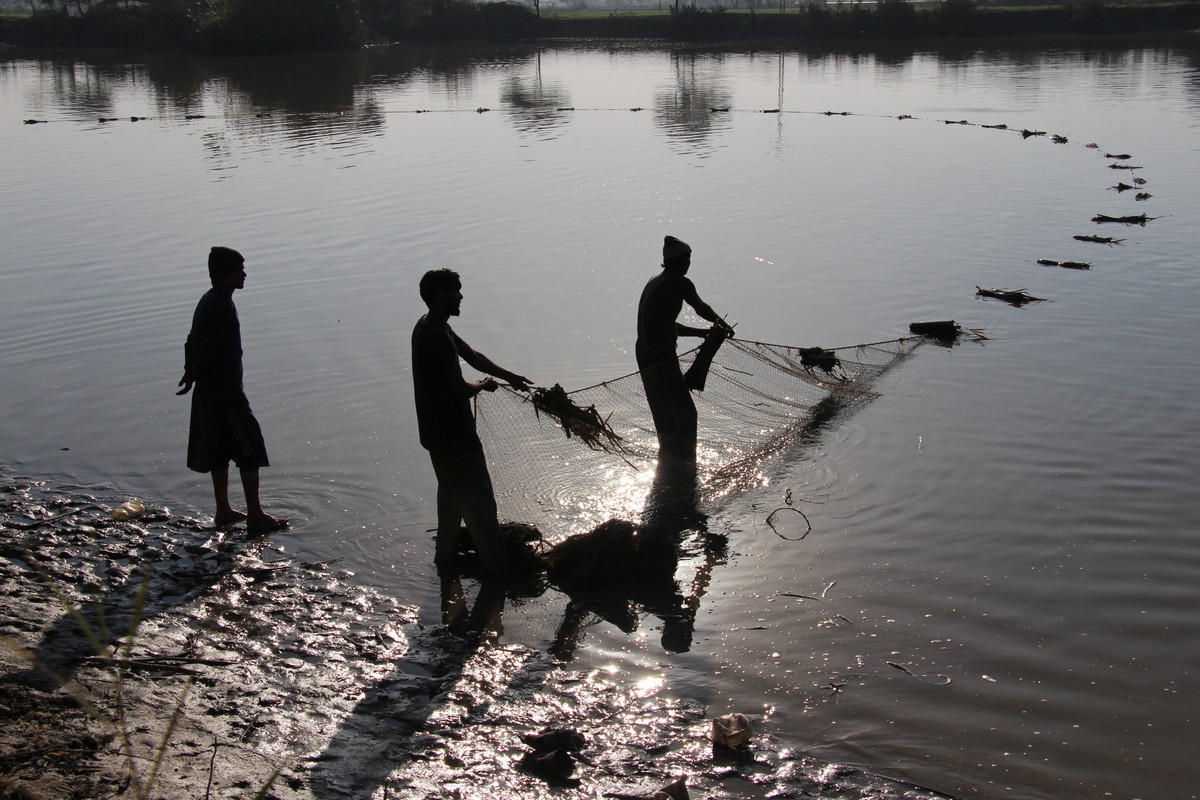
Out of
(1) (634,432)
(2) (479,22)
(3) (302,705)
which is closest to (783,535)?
(1) (634,432)

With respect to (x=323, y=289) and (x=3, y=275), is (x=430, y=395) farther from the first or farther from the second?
(x=3, y=275)

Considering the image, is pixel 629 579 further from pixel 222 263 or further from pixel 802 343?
pixel 802 343

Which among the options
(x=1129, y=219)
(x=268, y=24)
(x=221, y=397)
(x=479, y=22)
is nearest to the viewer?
(x=221, y=397)

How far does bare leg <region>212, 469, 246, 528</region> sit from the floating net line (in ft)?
4.63

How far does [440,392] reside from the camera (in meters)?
5.00

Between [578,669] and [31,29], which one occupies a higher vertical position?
[31,29]

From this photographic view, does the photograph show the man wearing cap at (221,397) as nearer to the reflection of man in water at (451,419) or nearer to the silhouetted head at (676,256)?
the reflection of man in water at (451,419)

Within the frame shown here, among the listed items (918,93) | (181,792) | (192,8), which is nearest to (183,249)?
(181,792)

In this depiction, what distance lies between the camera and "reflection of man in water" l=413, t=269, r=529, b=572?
4.91m

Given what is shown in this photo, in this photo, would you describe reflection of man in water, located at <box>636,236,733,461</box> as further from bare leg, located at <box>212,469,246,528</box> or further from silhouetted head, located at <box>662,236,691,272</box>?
bare leg, located at <box>212,469,246,528</box>

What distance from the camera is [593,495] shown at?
6.36 metres

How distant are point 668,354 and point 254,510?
102 inches

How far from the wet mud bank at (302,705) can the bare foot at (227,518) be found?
44 centimetres

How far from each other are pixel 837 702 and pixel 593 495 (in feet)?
7.87
